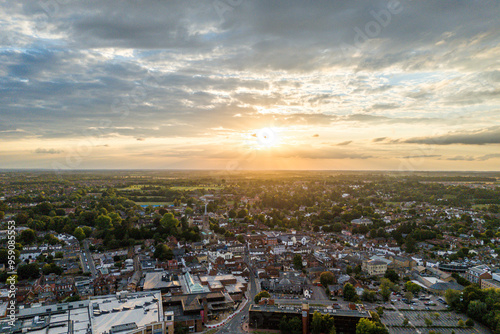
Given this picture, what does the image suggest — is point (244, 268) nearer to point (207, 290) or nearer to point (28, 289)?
point (207, 290)

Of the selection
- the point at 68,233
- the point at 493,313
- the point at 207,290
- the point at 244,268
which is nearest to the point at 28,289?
the point at 207,290

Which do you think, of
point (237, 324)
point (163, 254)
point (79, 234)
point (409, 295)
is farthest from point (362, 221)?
point (79, 234)

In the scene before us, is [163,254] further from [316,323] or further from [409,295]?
[409,295]

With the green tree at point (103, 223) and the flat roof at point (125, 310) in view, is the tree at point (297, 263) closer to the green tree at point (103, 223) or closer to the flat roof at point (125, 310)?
the flat roof at point (125, 310)

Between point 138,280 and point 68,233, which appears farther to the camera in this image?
point 68,233

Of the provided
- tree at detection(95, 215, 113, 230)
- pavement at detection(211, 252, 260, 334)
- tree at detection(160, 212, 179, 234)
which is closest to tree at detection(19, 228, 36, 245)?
tree at detection(95, 215, 113, 230)

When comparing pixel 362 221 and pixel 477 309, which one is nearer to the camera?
pixel 477 309
